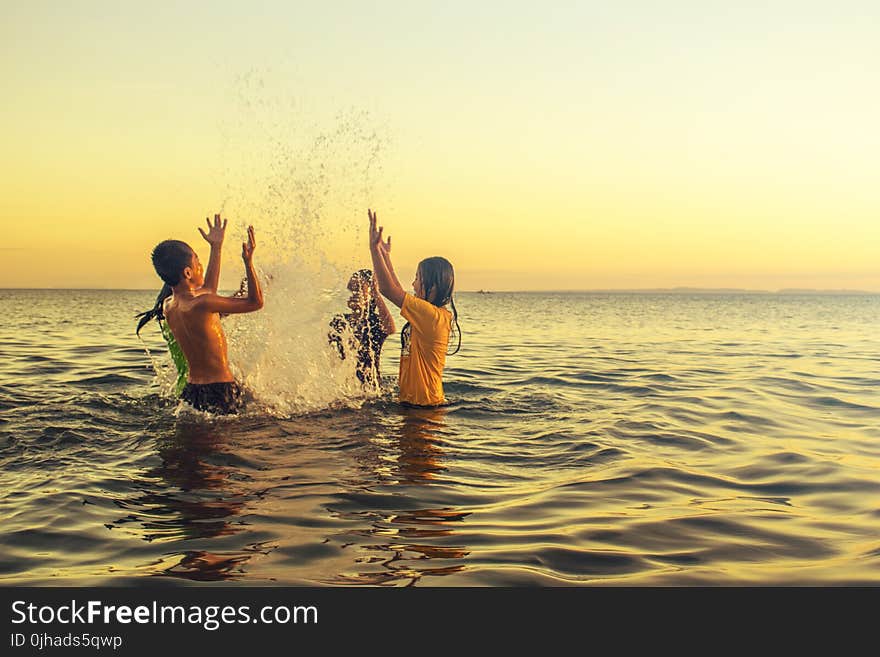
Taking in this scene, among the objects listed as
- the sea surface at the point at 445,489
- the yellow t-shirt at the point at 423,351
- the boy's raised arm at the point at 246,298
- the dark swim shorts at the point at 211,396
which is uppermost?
the boy's raised arm at the point at 246,298

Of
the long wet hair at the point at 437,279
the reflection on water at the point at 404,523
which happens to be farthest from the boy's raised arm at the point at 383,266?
the reflection on water at the point at 404,523

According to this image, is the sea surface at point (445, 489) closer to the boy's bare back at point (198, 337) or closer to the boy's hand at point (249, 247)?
the boy's bare back at point (198, 337)

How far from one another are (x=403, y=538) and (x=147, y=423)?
5.47 m

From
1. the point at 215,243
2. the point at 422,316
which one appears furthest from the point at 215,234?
the point at 422,316

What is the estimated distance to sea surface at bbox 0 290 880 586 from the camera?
16.8 feet

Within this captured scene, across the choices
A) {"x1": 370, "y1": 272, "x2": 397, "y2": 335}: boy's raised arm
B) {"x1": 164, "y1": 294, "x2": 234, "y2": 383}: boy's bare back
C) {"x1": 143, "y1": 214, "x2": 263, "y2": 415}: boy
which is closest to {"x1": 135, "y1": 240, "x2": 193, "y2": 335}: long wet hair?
{"x1": 143, "y1": 214, "x2": 263, "y2": 415}: boy

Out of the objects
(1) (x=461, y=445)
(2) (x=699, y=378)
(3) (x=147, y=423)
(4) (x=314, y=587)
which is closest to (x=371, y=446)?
(1) (x=461, y=445)

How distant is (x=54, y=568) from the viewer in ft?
16.4

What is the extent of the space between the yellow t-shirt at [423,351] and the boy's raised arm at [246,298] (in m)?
1.64

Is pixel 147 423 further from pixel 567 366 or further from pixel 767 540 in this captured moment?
pixel 567 366

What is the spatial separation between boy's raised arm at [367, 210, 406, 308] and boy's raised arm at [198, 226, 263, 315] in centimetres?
126

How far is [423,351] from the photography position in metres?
9.32

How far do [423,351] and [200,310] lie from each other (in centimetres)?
264

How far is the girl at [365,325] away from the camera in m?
10.6
